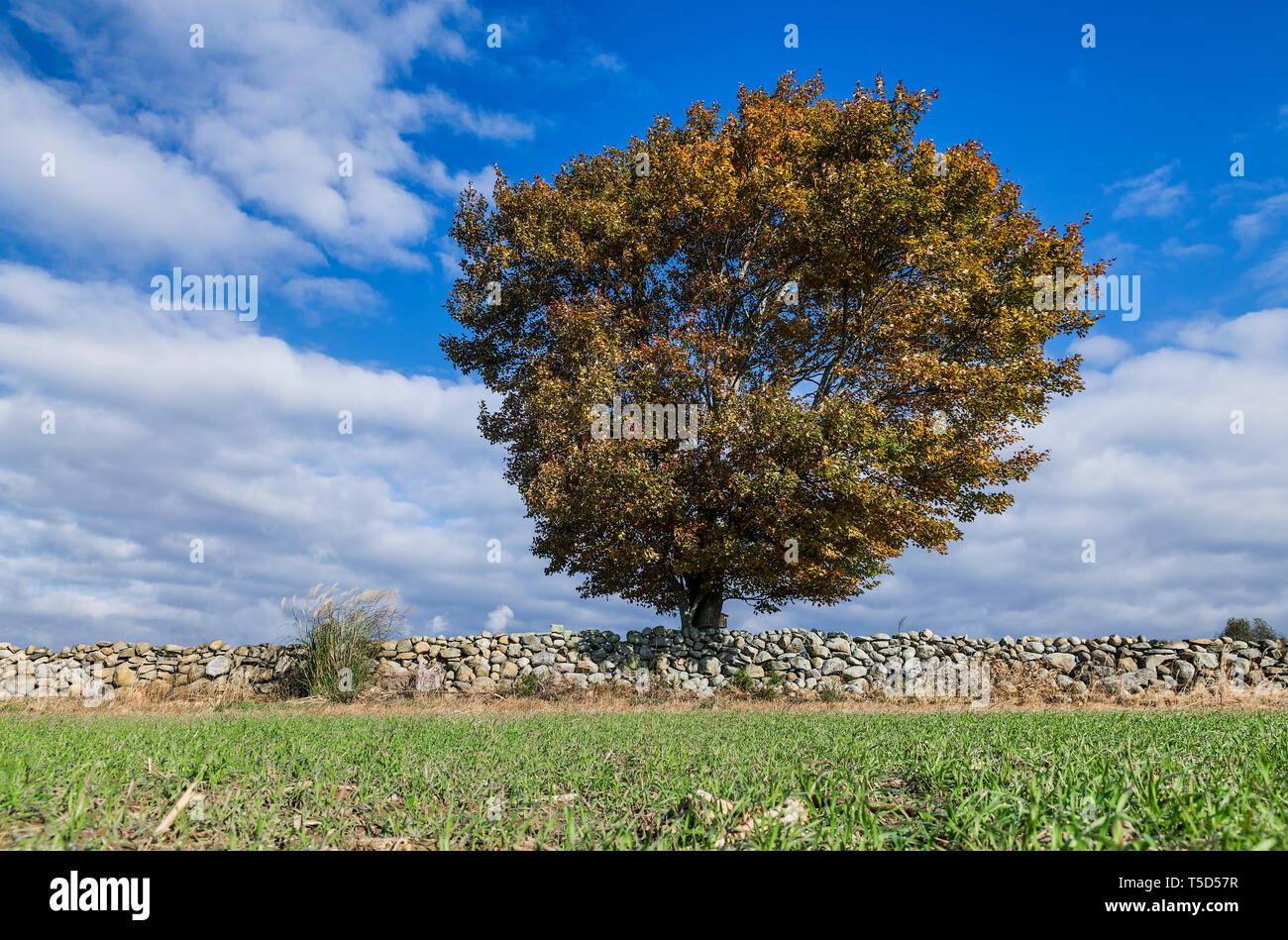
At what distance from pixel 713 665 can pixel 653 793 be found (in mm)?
14356

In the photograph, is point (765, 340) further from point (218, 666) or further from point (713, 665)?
point (218, 666)

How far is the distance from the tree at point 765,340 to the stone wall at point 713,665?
4.51 feet

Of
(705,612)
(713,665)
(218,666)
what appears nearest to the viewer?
(713,665)

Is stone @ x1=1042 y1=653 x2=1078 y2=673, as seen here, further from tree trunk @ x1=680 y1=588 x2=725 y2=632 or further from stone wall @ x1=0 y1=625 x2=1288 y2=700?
tree trunk @ x1=680 y1=588 x2=725 y2=632

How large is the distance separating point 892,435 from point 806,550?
10.9 ft

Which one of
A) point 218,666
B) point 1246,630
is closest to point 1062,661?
point 1246,630

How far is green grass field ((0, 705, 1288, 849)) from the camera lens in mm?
3172

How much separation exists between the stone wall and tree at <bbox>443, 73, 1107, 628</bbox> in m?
1.37

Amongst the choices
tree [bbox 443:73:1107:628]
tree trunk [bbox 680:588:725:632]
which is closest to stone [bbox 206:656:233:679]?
tree [bbox 443:73:1107:628]

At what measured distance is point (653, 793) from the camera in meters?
3.93

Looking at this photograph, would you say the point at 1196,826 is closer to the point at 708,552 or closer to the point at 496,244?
the point at 708,552

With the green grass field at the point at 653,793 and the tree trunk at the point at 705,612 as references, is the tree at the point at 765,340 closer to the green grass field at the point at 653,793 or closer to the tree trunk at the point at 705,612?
the tree trunk at the point at 705,612

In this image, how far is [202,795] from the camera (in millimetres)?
3812
